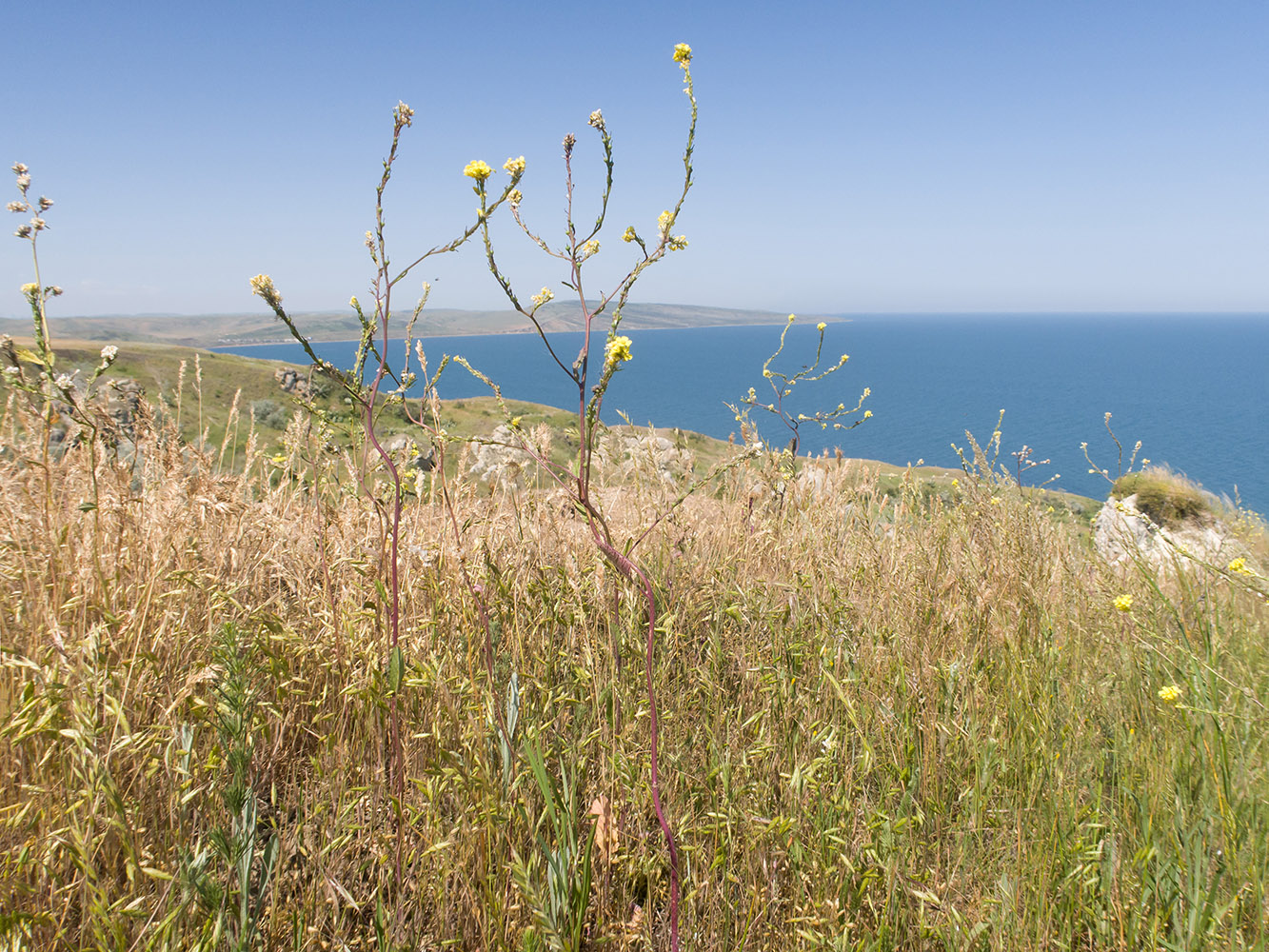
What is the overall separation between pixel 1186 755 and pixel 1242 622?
5.19ft

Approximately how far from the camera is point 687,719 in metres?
1.92

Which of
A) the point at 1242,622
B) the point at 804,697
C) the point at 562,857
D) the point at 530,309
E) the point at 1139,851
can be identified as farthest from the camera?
the point at 1242,622

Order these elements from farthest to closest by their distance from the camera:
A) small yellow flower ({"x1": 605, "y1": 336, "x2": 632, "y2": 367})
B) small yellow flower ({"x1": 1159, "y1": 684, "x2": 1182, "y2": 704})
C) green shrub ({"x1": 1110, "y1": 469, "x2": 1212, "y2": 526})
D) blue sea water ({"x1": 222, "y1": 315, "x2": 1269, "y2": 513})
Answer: blue sea water ({"x1": 222, "y1": 315, "x2": 1269, "y2": 513})
green shrub ({"x1": 1110, "y1": 469, "x2": 1212, "y2": 526})
small yellow flower ({"x1": 1159, "y1": 684, "x2": 1182, "y2": 704})
small yellow flower ({"x1": 605, "y1": 336, "x2": 632, "y2": 367})

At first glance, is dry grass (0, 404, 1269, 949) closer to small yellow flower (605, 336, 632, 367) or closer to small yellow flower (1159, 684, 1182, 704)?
small yellow flower (1159, 684, 1182, 704)

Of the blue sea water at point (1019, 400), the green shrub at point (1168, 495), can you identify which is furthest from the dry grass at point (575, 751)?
the blue sea water at point (1019, 400)

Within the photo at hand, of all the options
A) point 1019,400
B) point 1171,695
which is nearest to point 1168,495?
point 1171,695

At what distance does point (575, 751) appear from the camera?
1.61 meters

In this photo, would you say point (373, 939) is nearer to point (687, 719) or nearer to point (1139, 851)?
point (687, 719)

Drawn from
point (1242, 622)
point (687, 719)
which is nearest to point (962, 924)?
point (687, 719)

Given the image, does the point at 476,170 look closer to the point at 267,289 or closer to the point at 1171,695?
the point at 267,289

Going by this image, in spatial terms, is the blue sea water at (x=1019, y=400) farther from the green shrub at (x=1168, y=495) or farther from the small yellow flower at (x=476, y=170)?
the small yellow flower at (x=476, y=170)

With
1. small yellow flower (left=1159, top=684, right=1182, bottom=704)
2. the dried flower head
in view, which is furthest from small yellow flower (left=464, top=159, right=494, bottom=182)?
small yellow flower (left=1159, top=684, right=1182, bottom=704)

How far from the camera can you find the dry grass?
53.4 inches

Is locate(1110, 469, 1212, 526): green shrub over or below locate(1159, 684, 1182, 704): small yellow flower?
below
